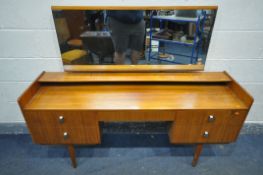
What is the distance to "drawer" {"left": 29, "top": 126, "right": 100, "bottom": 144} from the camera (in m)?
1.09

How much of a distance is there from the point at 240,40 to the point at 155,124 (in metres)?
1.05

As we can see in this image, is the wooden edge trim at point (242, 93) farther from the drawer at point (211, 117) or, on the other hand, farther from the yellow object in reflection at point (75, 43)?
the yellow object in reflection at point (75, 43)

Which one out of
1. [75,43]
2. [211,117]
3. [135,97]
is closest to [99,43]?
[75,43]

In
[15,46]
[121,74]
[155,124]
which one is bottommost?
[155,124]

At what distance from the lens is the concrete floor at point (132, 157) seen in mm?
1404

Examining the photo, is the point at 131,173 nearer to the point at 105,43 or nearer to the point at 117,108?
the point at 117,108

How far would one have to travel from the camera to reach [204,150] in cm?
158

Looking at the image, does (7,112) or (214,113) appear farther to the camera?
(7,112)

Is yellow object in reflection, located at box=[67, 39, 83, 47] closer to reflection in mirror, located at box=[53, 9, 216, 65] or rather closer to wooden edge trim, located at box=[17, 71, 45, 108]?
reflection in mirror, located at box=[53, 9, 216, 65]

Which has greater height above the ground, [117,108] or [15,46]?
[15,46]

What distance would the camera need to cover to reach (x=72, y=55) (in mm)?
1292

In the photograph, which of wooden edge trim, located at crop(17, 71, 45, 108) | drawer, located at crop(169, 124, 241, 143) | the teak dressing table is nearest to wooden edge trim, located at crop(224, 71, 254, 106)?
the teak dressing table

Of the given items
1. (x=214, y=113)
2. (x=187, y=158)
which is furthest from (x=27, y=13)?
(x=187, y=158)

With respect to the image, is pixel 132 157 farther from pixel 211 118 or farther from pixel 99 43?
pixel 99 43
